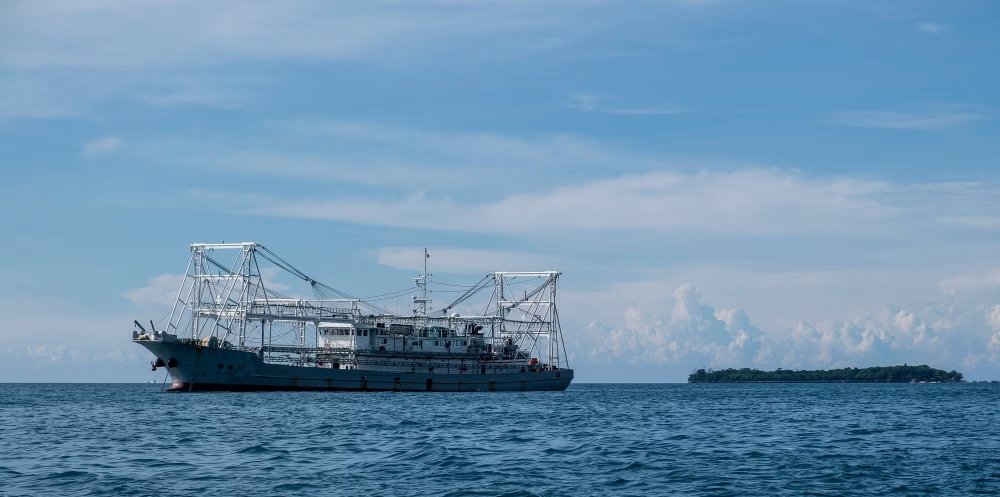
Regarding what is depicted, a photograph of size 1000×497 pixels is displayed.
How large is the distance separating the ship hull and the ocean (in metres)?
33.3

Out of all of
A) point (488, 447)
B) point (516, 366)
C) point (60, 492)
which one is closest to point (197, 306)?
point (516, 366)

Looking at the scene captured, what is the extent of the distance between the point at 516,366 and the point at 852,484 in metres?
91.1

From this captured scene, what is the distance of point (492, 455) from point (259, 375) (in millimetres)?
65454

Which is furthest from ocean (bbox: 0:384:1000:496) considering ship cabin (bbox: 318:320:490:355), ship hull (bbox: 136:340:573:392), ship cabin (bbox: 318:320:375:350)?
ship cabin (bbox: 318:320:490:355)

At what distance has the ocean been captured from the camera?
30.2 meters

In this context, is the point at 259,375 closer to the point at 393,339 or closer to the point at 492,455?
the point at 393,339

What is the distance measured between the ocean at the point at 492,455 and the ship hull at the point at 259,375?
109ft

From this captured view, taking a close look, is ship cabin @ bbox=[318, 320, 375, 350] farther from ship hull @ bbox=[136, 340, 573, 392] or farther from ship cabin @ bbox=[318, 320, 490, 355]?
ship hull @ bbox=[136, 340, 573, 392]

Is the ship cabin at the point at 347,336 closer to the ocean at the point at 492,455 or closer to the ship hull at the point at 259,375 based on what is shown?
the ship hull at the point at 259,375

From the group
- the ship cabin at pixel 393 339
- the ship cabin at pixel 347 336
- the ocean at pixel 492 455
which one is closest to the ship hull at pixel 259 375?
the ship cabin at pixel 393 339

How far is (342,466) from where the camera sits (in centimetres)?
3472

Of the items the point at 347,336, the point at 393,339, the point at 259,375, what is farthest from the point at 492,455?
the point at 393,339

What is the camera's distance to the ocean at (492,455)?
30.2 meters

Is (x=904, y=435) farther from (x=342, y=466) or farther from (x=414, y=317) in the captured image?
(x=414, y=317)
